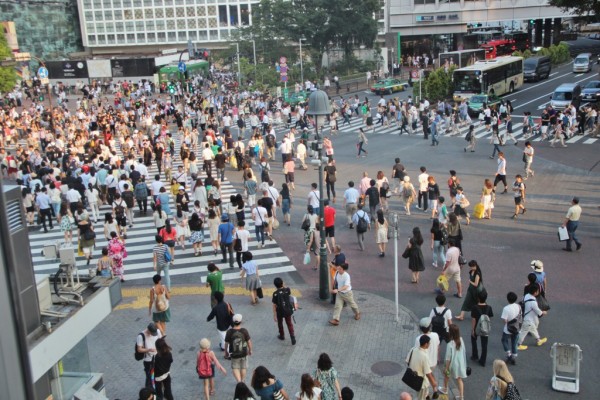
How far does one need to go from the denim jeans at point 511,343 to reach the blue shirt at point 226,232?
320 inches

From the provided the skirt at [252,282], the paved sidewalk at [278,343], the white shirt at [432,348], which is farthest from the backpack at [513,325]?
the skirt at [252,282]

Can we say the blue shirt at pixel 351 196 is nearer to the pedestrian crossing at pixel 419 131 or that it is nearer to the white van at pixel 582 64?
the pedestrian crossing at pixel 419 131

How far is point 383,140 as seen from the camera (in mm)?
36000

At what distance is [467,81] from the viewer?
44.4 m

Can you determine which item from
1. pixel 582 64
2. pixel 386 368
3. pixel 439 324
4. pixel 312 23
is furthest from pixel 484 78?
pixel 386 368

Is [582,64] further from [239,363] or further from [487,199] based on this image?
[239,363]

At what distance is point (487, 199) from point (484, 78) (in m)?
26.4

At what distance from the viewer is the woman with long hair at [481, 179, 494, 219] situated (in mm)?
20188

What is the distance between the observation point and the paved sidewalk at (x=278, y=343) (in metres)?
11.7

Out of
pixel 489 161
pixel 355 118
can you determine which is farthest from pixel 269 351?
pixel 355 118

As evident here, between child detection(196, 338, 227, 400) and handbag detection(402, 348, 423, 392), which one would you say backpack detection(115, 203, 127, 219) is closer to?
child detection(196, 338, 227, 400)

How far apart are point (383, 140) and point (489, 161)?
317 inches

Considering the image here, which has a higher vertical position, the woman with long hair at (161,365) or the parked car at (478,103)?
the parked car at (478,103)

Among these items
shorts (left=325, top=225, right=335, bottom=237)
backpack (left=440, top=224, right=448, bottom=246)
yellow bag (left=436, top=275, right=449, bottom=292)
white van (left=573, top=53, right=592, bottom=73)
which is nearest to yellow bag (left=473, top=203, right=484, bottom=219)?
backpack (left=440, top=224, right=448, bottom=246)
